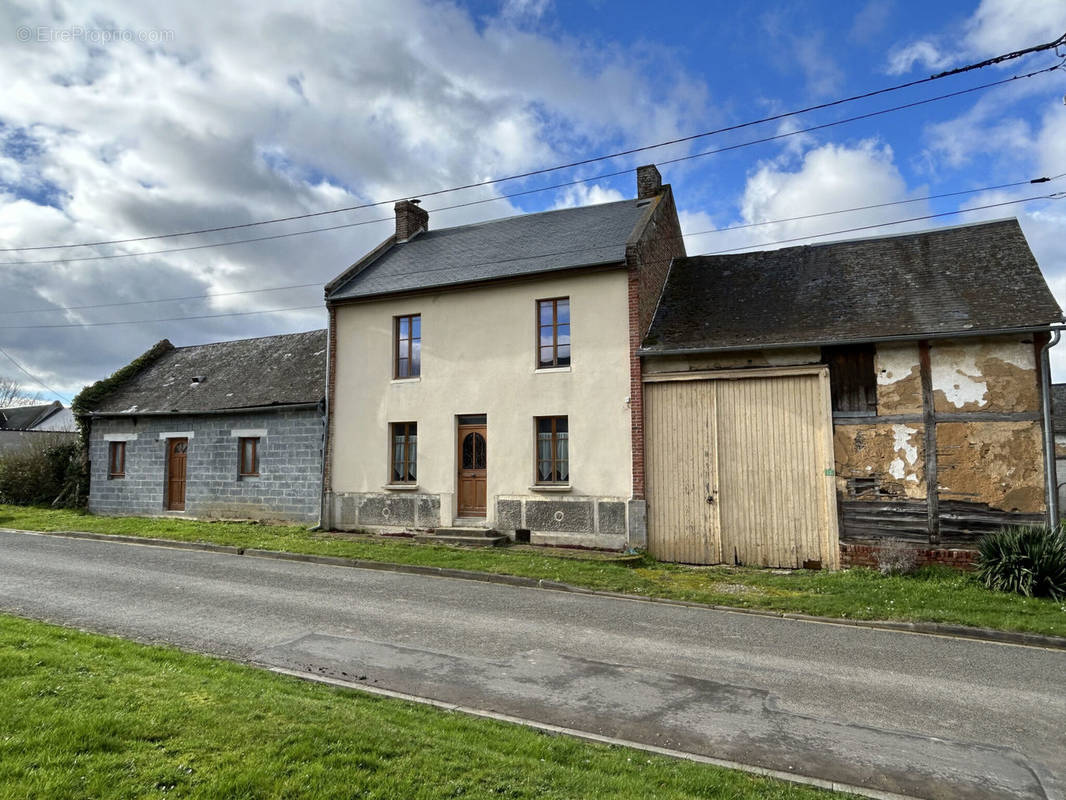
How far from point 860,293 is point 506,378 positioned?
768 cm

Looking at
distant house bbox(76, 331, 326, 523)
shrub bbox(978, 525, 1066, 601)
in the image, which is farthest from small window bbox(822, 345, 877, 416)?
distant house bbox(76, 331, 326, 523)

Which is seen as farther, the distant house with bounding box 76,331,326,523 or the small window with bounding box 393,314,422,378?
the distant house with bounding box 76,331,326,523

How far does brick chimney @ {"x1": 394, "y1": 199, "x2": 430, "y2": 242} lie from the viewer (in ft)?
67.7

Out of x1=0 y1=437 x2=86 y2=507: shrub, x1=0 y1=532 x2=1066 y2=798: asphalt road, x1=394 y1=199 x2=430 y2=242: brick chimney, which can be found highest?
x1=394 y1=199 x2=430 y2=242: brick chimney

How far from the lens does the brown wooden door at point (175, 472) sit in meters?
20.4

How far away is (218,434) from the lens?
19.6 metres

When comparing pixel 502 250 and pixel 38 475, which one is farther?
pixel 38 475

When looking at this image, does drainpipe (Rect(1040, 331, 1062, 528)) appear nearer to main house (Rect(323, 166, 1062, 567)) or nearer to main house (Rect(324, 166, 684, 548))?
main house (Rect(323, 166, 1062, 567))

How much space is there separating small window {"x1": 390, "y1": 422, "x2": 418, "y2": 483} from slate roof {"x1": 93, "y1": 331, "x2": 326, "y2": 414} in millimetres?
2566

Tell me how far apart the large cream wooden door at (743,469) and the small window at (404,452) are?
5916 millimetres

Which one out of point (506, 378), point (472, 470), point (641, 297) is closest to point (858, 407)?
point (641, 297)

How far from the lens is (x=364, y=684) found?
6203 millimetres

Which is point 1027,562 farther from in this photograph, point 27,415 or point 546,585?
point 27,415

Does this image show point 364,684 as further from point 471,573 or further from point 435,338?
point 435,338
